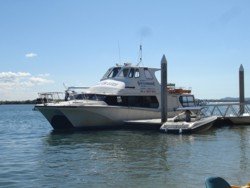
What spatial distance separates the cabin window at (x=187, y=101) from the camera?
32188 mm

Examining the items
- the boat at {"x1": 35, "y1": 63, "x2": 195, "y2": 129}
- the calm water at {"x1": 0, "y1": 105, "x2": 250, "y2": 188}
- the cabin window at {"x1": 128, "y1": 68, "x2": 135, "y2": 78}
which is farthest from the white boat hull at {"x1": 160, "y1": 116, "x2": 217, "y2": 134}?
the cabin window at {"x1": 128, "y1": 68, "x2": 135, "y2": 78}

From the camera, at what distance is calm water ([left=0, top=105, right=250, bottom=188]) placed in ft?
40.9

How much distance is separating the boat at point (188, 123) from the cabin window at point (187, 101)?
426 centimetres

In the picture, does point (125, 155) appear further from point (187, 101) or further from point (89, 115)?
point (187, 101)

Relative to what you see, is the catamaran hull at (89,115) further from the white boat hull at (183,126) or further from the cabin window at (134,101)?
the white boat hull at (183,126)

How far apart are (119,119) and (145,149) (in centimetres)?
899

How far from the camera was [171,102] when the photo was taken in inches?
1241

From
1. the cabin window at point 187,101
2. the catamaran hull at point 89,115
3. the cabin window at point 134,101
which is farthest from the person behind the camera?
the cabin window at point 187,101

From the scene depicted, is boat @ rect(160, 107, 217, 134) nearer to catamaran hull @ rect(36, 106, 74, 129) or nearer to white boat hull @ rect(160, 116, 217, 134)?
white boat hull @ rect(160, 116, 217, 134)

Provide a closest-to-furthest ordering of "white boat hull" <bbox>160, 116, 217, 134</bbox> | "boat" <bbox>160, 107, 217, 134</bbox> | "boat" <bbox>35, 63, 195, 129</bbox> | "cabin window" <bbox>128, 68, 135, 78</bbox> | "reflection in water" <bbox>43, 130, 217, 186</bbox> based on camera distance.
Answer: "reflection in water" <bbox>43, 130, 217, 186</bbox> → "white boat hull" <bbox>160, 116, 217, 134</bbox> → "boat" <bbox>160, 107, 217, 134</bbox> → "boat" <bbox>35, 63, 195, 129</bbox> → "cabin window" <bbox>128, 68, 135, 78</bbox>

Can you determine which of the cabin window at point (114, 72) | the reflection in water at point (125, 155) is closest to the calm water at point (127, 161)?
the reflection in water at point (125, 155)

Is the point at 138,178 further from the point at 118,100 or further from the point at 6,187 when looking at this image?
the point at 118,100

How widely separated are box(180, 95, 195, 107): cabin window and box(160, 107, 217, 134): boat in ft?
14.0

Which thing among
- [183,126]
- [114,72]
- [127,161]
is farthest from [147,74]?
[127,161]
